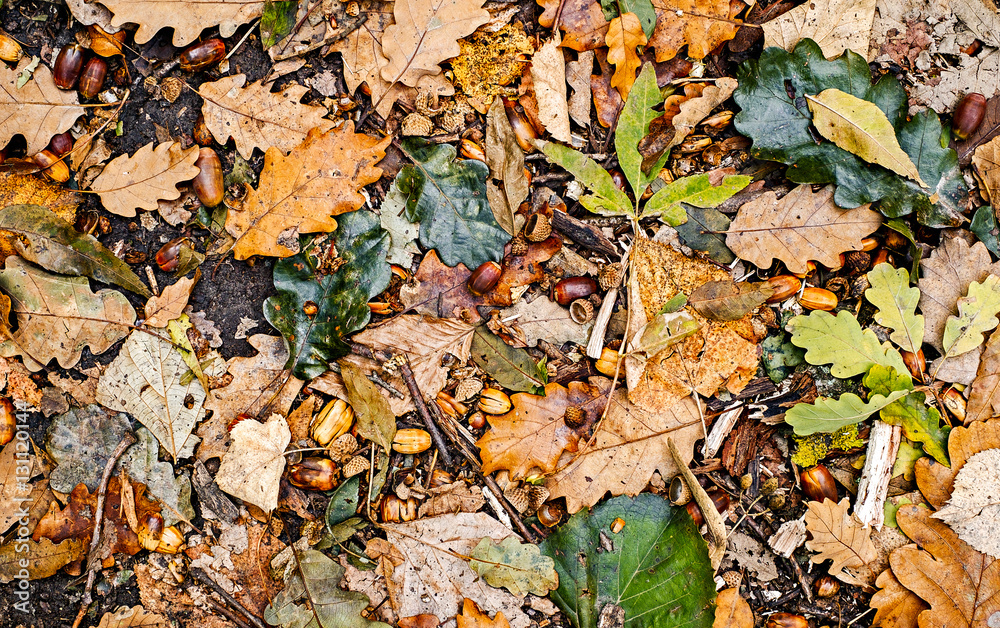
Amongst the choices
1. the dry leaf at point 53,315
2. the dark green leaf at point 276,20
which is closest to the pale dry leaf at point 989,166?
the dark green leaf at point 276,20

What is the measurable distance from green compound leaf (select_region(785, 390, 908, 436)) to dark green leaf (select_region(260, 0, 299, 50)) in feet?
10.1

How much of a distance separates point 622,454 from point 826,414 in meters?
0.98

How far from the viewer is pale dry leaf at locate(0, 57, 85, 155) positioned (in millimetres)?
3164

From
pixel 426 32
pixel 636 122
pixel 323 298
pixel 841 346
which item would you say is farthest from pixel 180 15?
pixel 841 346

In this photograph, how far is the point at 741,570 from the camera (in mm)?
3229

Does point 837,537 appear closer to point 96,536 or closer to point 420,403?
point 420,403

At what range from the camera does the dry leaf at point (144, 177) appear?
3.17 m

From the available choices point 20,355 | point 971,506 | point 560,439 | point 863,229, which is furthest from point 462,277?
point 971,506

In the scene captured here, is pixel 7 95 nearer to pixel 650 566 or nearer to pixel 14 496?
Answer: pixel 14 496

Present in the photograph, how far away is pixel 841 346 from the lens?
10.3ft

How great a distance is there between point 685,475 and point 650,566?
1.55 feet

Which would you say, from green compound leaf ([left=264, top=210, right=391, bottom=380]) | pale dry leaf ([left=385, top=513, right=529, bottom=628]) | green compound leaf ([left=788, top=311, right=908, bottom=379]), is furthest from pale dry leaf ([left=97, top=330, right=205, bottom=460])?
green compound leaf ([left=788, top=311, right=908, bottom=379])

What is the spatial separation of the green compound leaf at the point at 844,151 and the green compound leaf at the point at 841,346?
58 centimetres

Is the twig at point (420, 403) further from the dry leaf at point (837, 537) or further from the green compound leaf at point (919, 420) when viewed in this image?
the green compound leaf at point (919, 420)
